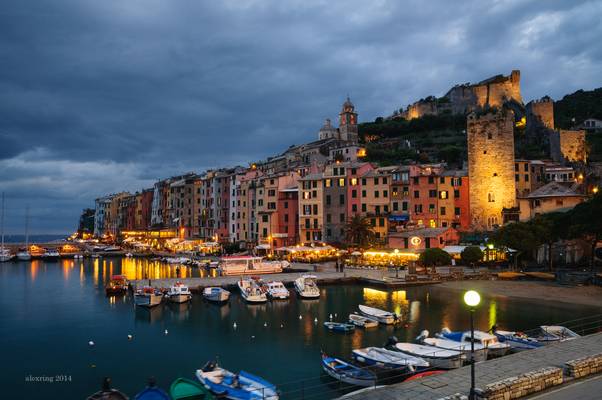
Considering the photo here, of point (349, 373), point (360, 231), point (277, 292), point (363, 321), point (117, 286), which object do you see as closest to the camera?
point (349, 373)

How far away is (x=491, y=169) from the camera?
234 ft

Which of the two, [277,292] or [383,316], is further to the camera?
[277,292]

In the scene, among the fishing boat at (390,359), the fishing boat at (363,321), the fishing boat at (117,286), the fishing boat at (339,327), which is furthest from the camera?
the fishing boat at (117,286)

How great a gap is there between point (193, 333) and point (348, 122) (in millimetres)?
115779

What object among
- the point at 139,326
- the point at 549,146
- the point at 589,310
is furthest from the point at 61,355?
the point at 549,146

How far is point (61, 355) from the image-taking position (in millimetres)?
28891

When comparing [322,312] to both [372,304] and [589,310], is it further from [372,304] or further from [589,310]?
[589,310]

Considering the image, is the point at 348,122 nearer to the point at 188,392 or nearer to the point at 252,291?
the point at 252,291

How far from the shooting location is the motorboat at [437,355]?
77.8ft

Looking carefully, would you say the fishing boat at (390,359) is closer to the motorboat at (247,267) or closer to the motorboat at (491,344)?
the motorboat at (491,344)

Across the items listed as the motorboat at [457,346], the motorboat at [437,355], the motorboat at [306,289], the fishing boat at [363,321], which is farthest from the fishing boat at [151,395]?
the motorboat at [306,289]

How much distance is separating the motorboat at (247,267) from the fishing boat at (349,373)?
38309 millimetres

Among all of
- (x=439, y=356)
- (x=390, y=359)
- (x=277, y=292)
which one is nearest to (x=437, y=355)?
(x=439, y=356)

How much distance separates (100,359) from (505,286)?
37.1 metres
